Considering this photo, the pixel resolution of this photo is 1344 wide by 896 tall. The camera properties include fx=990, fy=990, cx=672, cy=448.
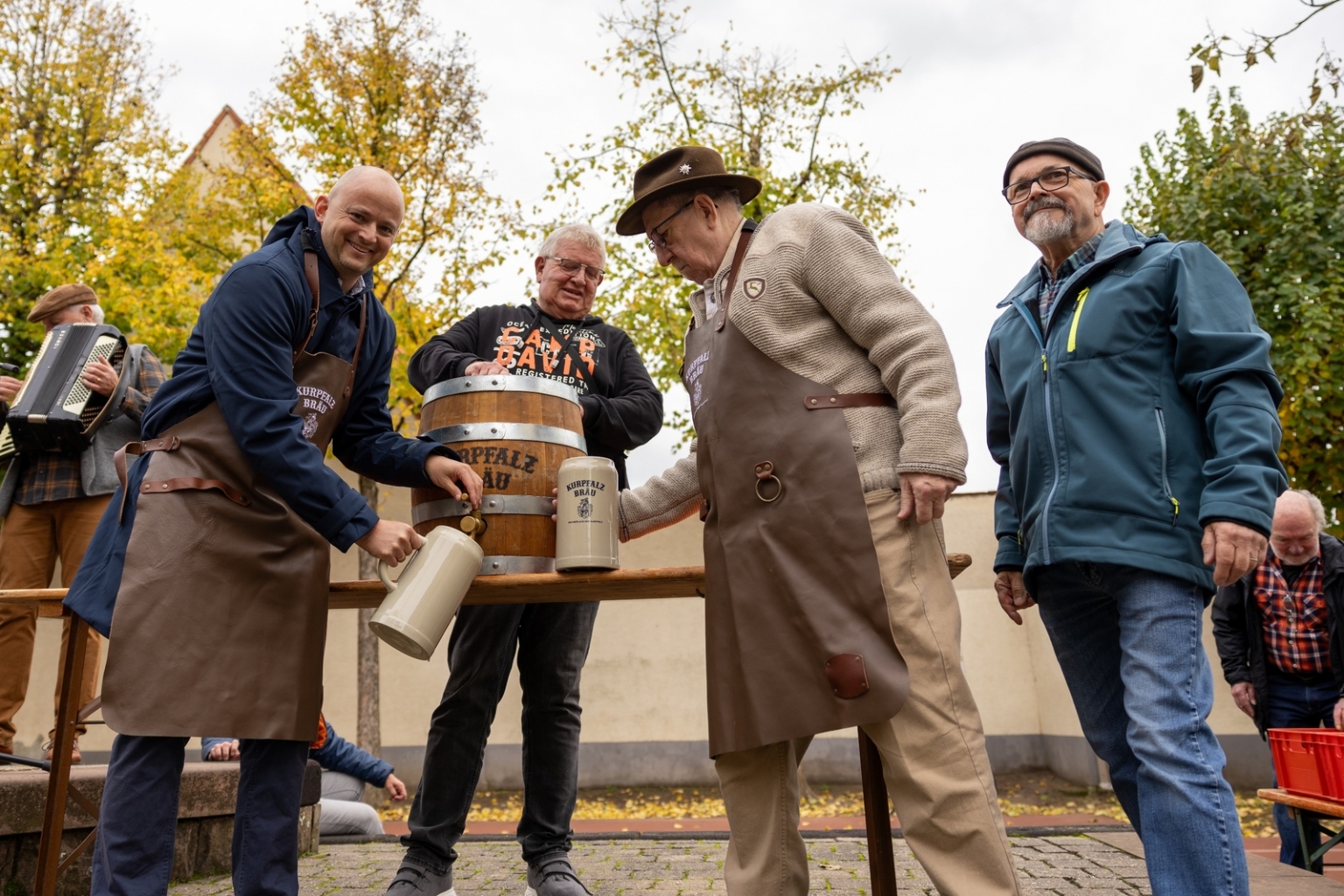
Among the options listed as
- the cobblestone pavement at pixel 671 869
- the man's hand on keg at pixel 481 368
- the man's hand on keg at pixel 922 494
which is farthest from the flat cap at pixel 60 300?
the man's hand on keg at pixel 922 494

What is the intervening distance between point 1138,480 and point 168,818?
7.94 ft

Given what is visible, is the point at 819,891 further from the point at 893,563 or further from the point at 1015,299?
the point at 1015,299

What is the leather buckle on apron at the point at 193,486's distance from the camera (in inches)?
93.5

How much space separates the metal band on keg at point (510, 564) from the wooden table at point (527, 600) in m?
0.06

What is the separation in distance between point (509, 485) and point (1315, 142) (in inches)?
494

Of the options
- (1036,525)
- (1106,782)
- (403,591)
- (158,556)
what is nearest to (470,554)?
(403,591)

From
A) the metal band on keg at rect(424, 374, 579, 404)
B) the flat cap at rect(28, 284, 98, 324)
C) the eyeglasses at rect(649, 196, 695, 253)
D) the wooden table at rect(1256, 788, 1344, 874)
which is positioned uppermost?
the flat cap at rect(28, 284, 98, 324)

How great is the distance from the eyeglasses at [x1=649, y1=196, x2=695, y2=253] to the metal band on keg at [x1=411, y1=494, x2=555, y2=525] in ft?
2.53

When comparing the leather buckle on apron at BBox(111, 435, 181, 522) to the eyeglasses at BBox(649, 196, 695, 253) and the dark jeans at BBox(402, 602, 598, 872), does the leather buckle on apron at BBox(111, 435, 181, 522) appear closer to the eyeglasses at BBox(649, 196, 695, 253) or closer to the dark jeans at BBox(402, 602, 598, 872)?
the dark jeans at BBox(402, 602, 598, 872)

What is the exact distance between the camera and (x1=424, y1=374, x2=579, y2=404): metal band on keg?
2895 mm

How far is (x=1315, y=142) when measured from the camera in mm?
11680

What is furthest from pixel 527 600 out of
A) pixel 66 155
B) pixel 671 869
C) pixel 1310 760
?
pixel 66 155

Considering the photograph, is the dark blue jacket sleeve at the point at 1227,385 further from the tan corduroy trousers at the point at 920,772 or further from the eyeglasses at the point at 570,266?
the eyeglasses at the point at 570,266

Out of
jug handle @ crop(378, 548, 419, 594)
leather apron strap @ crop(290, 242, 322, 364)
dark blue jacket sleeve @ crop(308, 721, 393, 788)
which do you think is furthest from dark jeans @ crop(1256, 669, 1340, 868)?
leather apron strap @ crop(290, 242, 322, 364)
